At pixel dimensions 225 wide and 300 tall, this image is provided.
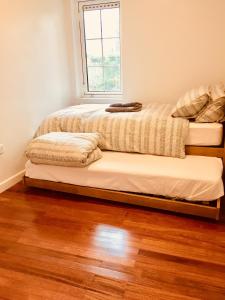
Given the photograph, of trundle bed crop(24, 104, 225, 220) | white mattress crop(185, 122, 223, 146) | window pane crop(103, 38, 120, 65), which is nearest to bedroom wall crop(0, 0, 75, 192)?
trundle bed crop(24, 104, 225, 220)

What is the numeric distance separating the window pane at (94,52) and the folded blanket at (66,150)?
66.5 inches

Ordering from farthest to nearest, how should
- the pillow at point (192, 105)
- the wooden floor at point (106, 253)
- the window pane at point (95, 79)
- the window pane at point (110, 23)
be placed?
the window pane at point (95, 79) < the window pane at point (110, 23) < the pillow at point (192, 105) < the wooden floor at point (106, 253)

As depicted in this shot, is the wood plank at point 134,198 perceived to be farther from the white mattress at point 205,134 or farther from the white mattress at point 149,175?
the white mattress at point 205,134

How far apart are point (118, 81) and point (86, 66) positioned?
0.54 metres

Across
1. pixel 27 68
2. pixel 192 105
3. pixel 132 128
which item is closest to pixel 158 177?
pixel 132 128

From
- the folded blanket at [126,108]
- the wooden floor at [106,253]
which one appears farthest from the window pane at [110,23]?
the wooden floor at [106,253]

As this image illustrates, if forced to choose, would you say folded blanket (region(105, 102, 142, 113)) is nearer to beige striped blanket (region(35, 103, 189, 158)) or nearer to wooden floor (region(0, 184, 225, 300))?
beige striped blanket (region(35, 103, 189, 158))

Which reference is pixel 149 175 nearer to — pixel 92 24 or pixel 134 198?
pixel 134 198

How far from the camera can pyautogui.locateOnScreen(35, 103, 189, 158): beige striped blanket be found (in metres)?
2.47

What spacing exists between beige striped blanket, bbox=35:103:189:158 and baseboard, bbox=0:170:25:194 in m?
0.54

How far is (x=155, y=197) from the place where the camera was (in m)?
2.28

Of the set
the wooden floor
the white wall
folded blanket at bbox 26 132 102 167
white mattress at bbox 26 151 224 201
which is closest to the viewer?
the wooden floor

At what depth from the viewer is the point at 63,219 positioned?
2.26 meters

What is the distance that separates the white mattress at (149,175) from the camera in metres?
2.07
